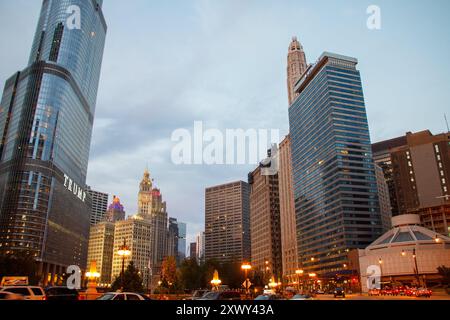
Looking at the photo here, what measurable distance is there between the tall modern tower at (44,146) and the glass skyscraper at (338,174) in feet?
409

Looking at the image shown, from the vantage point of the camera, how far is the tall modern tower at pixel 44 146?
160m

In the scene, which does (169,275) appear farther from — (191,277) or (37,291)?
(37,291)

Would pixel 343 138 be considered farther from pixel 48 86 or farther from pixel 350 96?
pixel 48 86

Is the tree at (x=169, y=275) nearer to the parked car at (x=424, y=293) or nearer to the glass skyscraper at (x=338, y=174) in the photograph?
the parked car at (x=424, y=293)

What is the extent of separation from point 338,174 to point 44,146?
443 ft

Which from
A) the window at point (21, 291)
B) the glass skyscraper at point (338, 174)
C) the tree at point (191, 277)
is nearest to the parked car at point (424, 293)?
the window at point (21, 291)

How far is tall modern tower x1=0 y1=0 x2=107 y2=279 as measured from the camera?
159625mm

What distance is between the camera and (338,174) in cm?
17538

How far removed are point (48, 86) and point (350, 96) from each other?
145 m

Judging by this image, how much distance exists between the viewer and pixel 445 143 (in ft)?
550

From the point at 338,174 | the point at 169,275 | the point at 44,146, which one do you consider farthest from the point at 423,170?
the point at 44,146

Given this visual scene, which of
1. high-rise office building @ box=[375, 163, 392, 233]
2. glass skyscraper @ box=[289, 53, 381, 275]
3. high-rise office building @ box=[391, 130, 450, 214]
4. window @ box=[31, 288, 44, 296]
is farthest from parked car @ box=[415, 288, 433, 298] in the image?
high-rise office building @ box=[375, 163, 392, 233]

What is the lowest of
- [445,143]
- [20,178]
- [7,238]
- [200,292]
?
[200,292]
